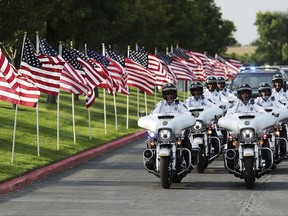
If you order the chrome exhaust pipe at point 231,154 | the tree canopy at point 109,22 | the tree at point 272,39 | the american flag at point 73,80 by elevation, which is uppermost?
the tree at point 272,39

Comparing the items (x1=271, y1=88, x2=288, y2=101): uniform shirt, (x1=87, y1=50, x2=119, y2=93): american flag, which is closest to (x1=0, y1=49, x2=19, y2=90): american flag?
(x1=271, y1=88, x2=288, y2=101): uniform shirt

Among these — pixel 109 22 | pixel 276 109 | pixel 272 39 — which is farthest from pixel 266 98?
pixel 272 39

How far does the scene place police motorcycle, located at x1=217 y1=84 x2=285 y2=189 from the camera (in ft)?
52.9

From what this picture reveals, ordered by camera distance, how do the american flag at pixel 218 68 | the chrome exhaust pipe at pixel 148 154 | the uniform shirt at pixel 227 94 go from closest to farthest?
the chrome exhaust pipe at pixel 148 154 → the uniform shirt at pixel 227 94 → the american flag at pixel 218 68

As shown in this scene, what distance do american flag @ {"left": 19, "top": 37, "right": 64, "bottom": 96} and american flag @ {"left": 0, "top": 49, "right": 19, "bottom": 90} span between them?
222 cm

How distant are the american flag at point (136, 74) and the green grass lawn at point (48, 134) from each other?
157 centimetres

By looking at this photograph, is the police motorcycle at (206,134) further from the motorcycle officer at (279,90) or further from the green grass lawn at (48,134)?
the green grass lawn at (48,134)

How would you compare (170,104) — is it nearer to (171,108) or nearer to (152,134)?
(171,108)

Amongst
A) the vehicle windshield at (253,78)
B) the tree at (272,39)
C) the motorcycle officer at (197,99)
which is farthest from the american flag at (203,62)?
the tree at (272,39)

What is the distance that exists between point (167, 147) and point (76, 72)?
9184 mm

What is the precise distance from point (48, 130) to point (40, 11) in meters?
4.07

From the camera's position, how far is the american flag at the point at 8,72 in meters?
19.4

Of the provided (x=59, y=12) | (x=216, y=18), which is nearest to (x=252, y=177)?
(x=59, y=12)

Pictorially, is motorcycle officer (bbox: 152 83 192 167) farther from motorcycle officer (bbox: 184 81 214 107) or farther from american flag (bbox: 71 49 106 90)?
american flag (bbox: 71 49 106 90)
